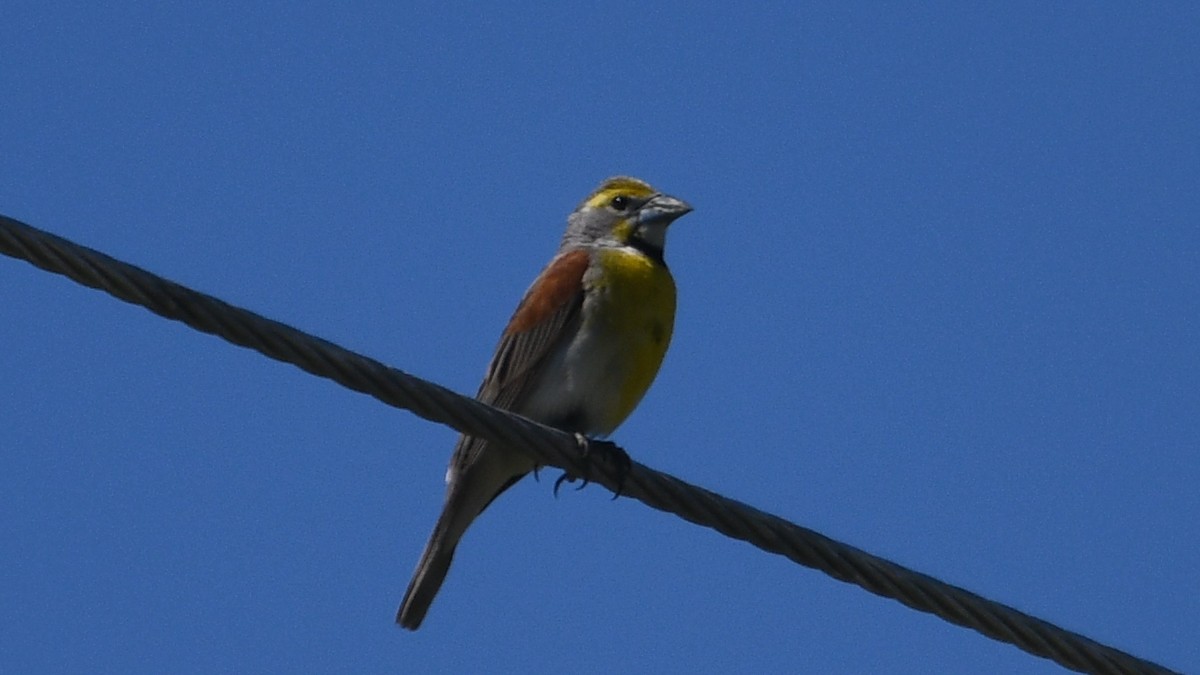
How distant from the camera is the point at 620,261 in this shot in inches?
326

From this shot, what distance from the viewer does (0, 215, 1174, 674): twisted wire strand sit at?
4.65 meters

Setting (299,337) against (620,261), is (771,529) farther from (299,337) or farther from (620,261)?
(620,261)

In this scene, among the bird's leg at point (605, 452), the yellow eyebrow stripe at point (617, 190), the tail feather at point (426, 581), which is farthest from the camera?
the yellow eyebrow stripe at point (617, 190)

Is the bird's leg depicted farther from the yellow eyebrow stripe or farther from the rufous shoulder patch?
the yellow eyebrow stripe

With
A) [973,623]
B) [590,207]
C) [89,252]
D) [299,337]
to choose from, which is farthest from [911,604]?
[590,207]

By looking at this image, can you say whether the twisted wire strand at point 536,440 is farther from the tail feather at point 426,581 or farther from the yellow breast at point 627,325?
the tail feather at point 426,581

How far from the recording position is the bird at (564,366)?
7832 mm

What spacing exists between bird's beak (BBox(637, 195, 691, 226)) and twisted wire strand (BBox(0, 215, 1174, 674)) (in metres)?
2.98

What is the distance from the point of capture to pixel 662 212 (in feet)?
29.1

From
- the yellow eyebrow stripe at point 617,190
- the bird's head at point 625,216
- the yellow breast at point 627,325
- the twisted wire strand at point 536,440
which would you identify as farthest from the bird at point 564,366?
the twisted wire strand at point 536,440

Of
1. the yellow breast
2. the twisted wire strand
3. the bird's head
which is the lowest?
the twisted wire strand

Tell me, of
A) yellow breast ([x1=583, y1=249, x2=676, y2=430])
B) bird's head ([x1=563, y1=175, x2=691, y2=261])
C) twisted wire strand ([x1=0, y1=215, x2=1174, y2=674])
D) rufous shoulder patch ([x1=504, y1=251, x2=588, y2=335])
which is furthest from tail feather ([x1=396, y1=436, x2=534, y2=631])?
twisted wire strand ([x1=0, y1=215, x2=1174, y2=674])

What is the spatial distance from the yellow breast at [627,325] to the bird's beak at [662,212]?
0.64 meters

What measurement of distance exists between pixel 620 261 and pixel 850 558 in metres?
3.05
